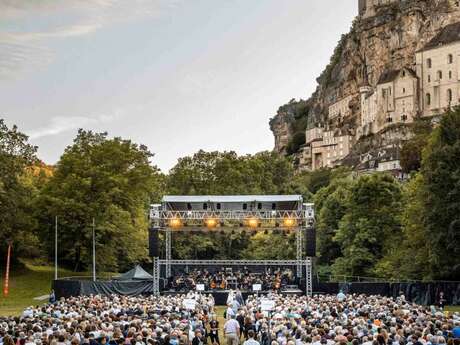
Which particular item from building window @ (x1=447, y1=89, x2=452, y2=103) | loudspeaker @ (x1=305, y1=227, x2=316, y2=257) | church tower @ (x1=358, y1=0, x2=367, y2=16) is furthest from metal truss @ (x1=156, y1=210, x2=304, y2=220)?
church tower @ (x1=358, y1=0, x2=367, y2=16)

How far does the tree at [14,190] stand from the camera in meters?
51.7

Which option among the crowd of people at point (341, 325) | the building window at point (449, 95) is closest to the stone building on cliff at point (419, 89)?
the building window at point (449, 95)

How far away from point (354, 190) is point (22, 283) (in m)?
24.5

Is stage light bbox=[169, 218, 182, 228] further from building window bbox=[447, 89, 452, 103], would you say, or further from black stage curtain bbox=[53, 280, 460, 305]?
building window bbox=[447, 89, 452, 103]

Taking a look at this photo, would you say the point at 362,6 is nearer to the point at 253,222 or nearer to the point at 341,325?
the point at 253,222

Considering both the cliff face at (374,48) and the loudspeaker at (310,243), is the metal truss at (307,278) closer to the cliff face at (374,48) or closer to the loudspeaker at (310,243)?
the loudspeaker at (310,243)

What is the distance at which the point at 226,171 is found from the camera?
86125 mm

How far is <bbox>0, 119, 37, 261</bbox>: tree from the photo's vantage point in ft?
170

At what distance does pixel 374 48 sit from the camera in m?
145

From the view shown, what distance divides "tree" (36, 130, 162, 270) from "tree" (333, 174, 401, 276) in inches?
591

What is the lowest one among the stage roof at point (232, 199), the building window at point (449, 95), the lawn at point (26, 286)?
the lawn at point (26, 286)

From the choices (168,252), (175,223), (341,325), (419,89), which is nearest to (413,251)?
(175,223)

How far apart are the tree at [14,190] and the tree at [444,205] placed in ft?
83.4

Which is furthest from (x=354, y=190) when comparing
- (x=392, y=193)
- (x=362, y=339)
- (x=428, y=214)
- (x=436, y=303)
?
(x=362, y=339)
